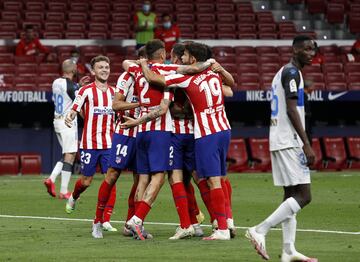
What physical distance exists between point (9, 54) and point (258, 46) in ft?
23.0

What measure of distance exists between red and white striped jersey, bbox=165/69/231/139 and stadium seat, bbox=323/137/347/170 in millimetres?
16402

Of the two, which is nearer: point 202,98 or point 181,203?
point 202,98

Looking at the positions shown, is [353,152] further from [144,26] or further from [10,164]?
[10,164]

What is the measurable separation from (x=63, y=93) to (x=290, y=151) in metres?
9.90

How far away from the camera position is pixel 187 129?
44.4ft

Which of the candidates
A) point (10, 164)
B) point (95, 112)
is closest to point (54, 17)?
point (10, 164)

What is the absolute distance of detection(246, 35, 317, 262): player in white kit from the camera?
36.7 feet

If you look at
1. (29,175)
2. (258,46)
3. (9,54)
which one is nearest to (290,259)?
(29,175)

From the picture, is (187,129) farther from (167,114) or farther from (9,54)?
(9,54)

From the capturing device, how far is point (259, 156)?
94.8 ft

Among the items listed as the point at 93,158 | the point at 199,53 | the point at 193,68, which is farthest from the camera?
the point at 93,158

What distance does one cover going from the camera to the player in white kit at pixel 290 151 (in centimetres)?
1118

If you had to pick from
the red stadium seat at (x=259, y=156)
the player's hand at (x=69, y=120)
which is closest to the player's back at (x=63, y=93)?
the player's hand at (x=69, y=120)

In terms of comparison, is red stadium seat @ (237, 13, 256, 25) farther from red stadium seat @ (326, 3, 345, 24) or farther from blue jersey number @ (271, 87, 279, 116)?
blue jersey number @ (271, 87, 279, 116)
